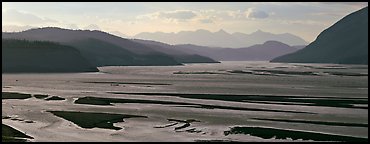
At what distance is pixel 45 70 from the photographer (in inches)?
6944

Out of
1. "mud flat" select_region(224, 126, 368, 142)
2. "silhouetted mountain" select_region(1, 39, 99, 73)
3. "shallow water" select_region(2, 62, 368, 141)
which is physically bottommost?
"mud flat" select_region(224, 126, 368, 142)

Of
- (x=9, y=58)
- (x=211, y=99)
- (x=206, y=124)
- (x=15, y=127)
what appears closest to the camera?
(x=15, y=127)

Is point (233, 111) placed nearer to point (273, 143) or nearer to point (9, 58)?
point (273, 143)

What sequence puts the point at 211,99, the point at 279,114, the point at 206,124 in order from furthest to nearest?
the point at 211,99
the point at 279,114
the point at 206,124

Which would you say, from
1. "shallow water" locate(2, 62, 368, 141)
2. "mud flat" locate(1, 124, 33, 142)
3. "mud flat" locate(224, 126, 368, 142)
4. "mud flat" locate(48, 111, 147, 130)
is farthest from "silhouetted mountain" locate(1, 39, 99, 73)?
"mud flat" locate(224, 126, 368, 142)

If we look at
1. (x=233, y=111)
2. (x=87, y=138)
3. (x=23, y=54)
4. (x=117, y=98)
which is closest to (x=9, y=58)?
(x=23, y=54)

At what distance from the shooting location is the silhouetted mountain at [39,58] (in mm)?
173125

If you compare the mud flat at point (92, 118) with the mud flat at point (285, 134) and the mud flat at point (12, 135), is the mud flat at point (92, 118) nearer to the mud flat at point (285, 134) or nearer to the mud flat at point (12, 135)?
the mud flat at point (12, 135)

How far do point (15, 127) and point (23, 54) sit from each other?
5598 inches

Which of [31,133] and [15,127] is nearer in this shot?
[31,133]

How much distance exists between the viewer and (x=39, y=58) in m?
182

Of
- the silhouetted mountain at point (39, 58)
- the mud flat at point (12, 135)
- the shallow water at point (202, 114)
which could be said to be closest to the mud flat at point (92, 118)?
the shallow water at point (202, 114)

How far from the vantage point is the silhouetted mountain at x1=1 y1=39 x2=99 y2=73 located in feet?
568

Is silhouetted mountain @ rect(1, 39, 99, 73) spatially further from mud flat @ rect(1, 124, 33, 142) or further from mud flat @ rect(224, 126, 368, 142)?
mud flat @ rect(224, 126, 368, 142)
